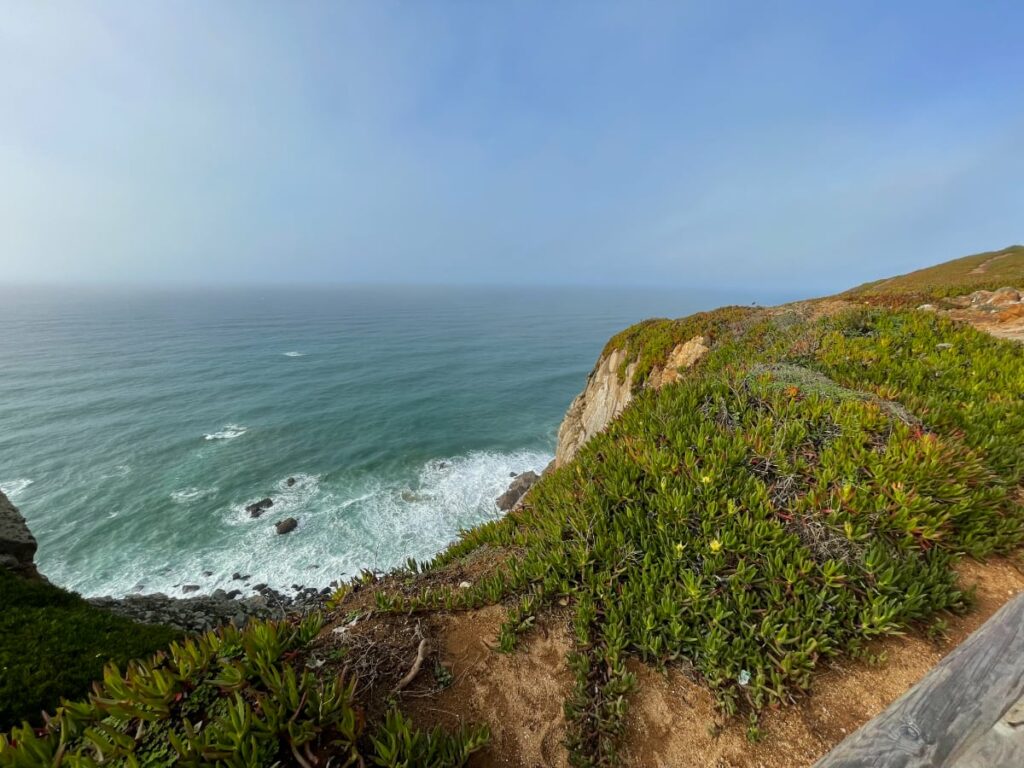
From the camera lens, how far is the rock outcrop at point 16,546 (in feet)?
37.8

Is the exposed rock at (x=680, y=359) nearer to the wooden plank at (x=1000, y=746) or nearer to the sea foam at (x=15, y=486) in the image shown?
the wooden plank at (x=1000, y=746)

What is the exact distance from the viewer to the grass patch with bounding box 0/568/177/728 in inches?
259

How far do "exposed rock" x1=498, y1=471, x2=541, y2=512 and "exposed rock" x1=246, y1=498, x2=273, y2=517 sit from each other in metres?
15.2

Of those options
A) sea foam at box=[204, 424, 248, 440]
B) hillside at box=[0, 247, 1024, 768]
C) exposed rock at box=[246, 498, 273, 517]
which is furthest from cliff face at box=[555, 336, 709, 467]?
sea foam at box=[204, 424, 248, 440]

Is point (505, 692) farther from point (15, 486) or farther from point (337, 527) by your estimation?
point (15, 486)

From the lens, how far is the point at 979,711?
2.49 metres

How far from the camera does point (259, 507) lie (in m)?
25.3

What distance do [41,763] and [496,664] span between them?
3.13 m

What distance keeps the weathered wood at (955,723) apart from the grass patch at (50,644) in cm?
1079

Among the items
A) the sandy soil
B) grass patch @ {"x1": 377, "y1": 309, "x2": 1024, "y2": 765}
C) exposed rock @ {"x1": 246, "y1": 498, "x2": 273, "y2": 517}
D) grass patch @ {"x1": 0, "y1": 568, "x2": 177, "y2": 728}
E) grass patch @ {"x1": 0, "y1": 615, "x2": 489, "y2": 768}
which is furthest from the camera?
exposed rock @ {"x1": 246, "y1": 498, "x2": 273, "y2": 517}

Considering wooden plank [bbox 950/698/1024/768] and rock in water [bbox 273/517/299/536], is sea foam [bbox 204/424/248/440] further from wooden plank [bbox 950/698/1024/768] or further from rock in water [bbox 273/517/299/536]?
wooden plank [bbox 950/698/1024/768]

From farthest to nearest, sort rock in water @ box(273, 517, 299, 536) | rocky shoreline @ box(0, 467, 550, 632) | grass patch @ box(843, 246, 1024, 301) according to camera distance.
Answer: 1. rock in water @ box(273, 517, 299, 536)
2. grass patch @ box(843, 246, 1024, 301)
3. rocky shoreline @ box(0, 467, 550, 632)

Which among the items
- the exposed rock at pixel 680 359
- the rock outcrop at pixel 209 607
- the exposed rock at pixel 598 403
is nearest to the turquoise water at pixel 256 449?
the rock outcrop at pixel 209 607

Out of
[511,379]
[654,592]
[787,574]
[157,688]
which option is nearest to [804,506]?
[787,574]
